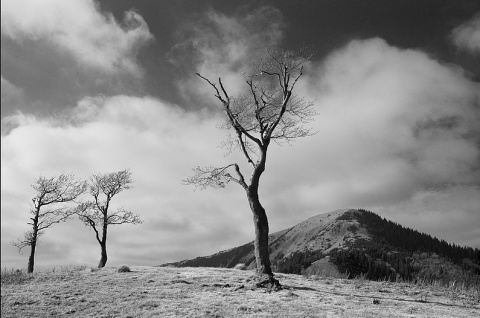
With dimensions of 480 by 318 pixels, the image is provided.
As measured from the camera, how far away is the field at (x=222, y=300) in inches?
463

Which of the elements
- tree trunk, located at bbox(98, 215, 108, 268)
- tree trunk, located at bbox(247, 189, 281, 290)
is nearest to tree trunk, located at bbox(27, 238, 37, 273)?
tree trunk, located at bbox(98, 215, 108, 268)

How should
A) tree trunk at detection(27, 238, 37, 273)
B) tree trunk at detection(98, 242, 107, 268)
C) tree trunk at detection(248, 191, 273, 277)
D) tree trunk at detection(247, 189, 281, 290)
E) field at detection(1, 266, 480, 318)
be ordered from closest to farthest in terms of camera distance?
field at detection(1, 266, 480, 318) → tree trunk at detection(247, 189, 281, 290) → tree trunk at detection(248, 191, 273, 277) → tree trunk at detection(27, 238, 37, 273) → tree trunk at detection(98, 242, 107, 268)

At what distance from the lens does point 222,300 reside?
538 inches

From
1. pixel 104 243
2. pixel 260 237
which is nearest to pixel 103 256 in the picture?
pixel 104 243

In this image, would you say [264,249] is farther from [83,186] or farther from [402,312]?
[83,186]

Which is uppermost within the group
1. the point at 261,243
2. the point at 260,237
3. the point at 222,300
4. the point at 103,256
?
the point at 260,237

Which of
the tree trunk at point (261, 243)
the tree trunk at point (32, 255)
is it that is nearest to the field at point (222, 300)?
the tree trunk at point (261, 243)

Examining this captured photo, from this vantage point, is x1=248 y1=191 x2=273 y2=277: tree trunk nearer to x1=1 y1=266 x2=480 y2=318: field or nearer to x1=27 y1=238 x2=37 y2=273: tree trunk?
x1=1 y1=266 x2=480 y2=318: field

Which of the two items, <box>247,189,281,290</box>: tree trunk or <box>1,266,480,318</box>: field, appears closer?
<box>1,266,480,318</box>: field

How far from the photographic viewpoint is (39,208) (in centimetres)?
3956

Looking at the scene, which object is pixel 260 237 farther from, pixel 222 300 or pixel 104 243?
pixel 104 243

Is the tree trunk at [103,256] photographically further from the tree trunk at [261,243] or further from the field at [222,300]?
the tree trunk at [261,243]

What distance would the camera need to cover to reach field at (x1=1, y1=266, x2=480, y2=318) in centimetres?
1175

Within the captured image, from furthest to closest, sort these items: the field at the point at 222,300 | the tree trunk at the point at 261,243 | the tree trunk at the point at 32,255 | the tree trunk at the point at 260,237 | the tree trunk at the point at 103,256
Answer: the tree trunk at the point at 103,256 < the tree trunk at the point at 32,255 < the tree trunk at the point at 260,237 < the tree trunk at the point at 261,243 < the field at the point at 222,300
